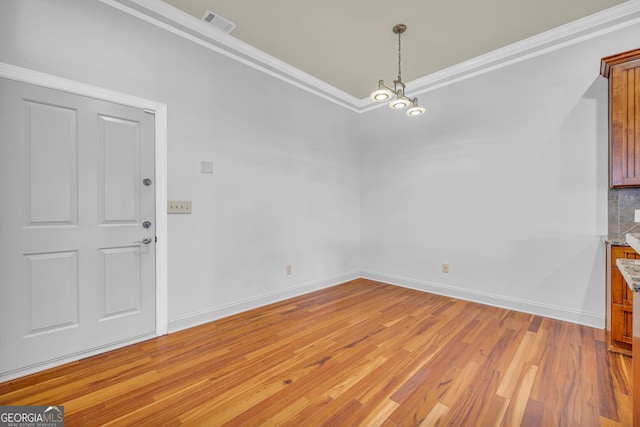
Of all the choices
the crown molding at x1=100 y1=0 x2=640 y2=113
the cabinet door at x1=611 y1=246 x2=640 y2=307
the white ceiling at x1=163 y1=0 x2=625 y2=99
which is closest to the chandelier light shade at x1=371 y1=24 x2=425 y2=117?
the white ceiling at x1=163 y1=0 x2=625 y2=99

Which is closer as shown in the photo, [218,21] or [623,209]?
[623,209]

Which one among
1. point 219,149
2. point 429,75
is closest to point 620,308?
point 429,75

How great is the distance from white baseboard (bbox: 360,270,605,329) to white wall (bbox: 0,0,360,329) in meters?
1.09

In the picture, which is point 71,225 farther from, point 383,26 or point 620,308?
point 620,308

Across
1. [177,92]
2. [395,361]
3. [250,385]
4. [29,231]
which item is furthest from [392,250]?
[29,231]

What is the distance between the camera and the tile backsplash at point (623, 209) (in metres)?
2.52

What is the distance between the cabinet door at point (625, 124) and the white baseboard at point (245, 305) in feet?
11.1

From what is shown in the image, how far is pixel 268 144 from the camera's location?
346 centimetres

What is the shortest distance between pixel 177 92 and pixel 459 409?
3.44m

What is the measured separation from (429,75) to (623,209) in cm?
262

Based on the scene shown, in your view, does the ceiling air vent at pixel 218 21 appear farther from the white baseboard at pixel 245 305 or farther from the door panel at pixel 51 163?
the white baseboard at pixel 245 305

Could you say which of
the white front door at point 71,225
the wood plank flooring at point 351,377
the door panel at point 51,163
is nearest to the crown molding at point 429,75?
the white front door at point 71,225

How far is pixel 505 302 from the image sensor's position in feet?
10.7

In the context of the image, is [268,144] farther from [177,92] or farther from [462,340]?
[462,340]
